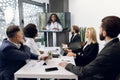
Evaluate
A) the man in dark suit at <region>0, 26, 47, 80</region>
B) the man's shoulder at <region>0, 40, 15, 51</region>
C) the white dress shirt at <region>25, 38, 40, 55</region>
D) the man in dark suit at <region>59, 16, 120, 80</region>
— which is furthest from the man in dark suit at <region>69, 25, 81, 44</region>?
the man in dark suit at <region>59, 16, 120, 80</region>

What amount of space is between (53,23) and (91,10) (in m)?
1.16

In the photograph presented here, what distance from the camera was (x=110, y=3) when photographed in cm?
496

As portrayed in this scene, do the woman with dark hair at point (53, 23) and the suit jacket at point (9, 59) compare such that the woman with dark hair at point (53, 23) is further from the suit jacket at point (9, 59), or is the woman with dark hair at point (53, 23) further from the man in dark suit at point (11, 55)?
the suit jacket at point (9, 59)

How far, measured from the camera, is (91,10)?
218 inches

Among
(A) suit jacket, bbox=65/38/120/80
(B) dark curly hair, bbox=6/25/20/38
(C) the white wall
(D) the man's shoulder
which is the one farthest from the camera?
(C) the white wall

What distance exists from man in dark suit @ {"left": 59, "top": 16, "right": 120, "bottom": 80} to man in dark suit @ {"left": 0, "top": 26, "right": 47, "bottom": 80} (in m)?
0.77

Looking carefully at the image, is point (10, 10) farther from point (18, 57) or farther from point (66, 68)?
point (66, 68)

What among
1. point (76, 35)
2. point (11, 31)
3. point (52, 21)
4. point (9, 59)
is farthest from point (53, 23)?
point (9, 59)

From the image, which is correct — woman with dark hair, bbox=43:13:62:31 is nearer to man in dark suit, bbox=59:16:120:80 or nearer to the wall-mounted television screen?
the wall-mounted television screen

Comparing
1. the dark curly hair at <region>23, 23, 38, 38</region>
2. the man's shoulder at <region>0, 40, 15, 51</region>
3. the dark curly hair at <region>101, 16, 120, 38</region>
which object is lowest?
the man's shoulder at <region>0, 40, 15, 51</region>

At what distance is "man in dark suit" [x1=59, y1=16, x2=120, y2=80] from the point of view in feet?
5.39

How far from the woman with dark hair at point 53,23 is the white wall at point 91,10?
2.28 ft

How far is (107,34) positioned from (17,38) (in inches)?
43.4

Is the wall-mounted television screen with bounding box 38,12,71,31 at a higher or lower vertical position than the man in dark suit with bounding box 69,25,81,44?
higher
